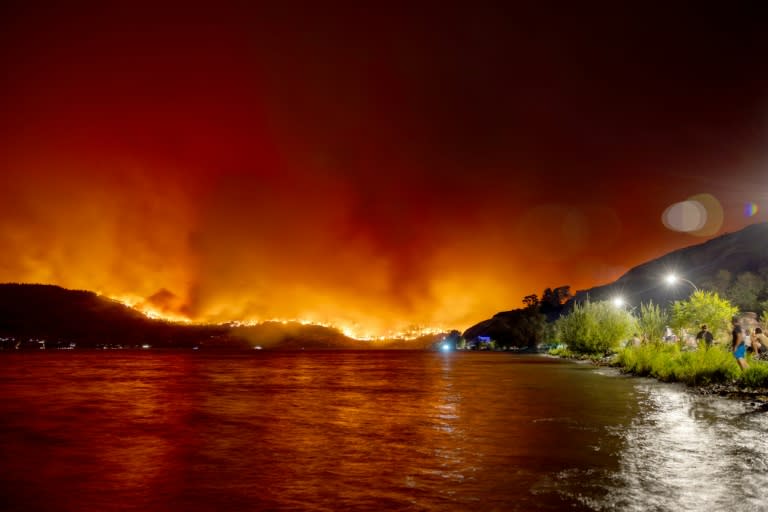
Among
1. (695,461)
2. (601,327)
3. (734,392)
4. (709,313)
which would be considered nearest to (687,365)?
(734,392)

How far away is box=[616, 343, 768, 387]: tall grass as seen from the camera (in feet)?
110

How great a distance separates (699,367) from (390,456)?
3064 cm

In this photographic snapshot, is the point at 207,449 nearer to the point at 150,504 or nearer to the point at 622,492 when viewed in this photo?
the point at 150,504

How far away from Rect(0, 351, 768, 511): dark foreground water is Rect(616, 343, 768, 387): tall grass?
13.5 ft

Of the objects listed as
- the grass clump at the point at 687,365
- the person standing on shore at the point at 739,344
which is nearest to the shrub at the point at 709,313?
the grass clump at the point at 687,365

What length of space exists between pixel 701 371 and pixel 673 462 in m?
27.9

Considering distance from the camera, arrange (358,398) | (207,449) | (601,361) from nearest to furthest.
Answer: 1. (207,449)
2. (358,398)
3. (601,361)

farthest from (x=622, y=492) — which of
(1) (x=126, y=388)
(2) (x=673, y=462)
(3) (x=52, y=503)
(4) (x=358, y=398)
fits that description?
(1) (x=126, y=388)

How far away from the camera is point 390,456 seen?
17391mm

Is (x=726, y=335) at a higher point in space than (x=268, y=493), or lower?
higher

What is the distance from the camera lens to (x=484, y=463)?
52.7 ft

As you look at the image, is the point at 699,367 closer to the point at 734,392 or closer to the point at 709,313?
the point at 734,392

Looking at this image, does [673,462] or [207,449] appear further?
[207,449]

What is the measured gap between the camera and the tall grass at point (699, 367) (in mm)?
33388
